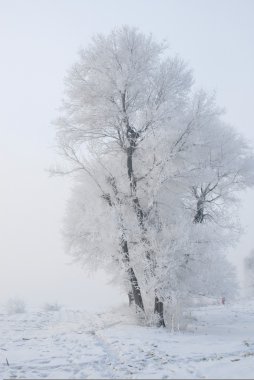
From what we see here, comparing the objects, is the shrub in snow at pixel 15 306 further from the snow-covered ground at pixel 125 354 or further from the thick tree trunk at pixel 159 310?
the thick tree trunk at pixel 159 310

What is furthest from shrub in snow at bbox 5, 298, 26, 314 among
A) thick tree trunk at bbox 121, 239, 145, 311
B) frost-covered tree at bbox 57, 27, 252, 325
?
thick tree trunk at bbox 121, 239, 145, 311

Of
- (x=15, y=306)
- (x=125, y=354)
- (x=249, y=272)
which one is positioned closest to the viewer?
(x=125, y=354)

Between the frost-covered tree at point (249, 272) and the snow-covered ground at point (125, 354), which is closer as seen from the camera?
the snow-covered ground at point (125, 354)

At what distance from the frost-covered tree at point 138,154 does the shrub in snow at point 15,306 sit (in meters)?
12.3

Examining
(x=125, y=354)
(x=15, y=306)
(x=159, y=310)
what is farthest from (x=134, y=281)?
(x=15, y=306)

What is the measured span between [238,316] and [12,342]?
40.8ft

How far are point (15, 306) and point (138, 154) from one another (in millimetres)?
15775

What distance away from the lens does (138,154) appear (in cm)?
1564

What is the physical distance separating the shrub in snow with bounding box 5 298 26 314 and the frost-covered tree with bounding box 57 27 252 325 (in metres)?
12.3

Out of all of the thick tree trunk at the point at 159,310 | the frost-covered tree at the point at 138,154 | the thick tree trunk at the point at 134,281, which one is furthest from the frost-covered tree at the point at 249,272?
the thick tree trunk at the point at 159,310

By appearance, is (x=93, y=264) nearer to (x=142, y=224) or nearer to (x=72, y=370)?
(x=142, y=224)

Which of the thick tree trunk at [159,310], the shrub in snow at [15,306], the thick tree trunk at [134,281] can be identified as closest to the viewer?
the thick tree trunk at [159,310]

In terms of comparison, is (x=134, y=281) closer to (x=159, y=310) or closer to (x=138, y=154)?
(x=159, y=310)

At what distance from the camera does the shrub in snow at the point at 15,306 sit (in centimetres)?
2499
